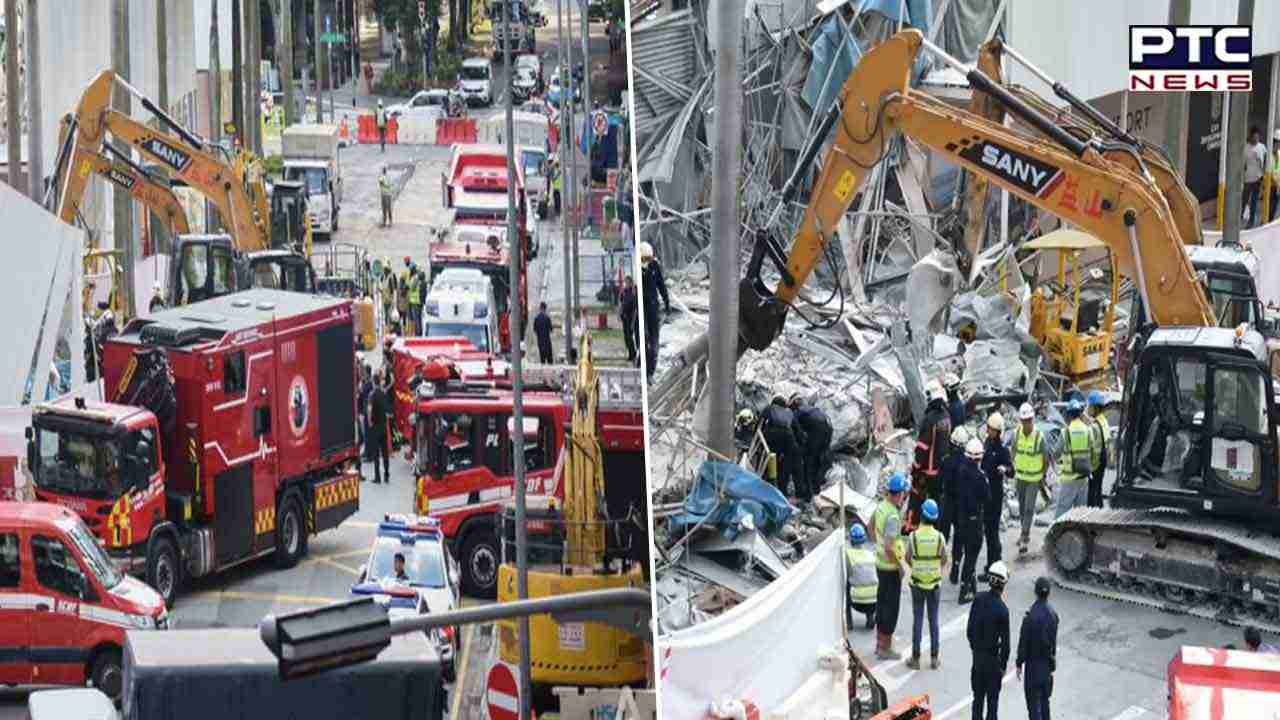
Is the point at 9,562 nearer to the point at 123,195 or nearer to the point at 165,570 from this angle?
the point at 165,570

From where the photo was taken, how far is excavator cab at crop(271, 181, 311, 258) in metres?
50.7

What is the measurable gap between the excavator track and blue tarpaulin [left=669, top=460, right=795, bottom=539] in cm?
267

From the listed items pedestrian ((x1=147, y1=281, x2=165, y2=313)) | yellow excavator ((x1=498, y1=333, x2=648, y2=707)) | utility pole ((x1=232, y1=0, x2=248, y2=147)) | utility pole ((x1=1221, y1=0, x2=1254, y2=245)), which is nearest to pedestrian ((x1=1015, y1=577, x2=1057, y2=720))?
yellow excavator ((x1=498, y1=333, x2=648, y2=707))

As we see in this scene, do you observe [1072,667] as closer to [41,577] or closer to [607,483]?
[607,483]

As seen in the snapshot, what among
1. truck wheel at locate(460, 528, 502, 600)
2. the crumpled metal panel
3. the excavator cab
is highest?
the crumpled metal panel

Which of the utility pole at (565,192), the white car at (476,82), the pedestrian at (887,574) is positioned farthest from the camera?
the white car at (476,82)

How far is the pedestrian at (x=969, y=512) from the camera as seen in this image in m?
20.8

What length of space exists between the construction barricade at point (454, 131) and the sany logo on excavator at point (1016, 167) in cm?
4283

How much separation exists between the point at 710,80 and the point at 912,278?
6250mm

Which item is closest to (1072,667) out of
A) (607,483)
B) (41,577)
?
(607,483)

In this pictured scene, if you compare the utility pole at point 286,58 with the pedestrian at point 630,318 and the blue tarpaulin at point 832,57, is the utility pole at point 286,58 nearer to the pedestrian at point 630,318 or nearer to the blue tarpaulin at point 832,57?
the pedestrian at point 630,318

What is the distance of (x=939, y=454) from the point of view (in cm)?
2269

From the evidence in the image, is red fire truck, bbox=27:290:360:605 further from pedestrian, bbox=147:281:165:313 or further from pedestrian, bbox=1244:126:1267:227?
pedestrian, bbox=1244:126:1267:227

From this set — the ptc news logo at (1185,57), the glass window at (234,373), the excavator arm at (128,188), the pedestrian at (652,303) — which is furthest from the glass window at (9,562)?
the ptc news logo at (1185,57)
